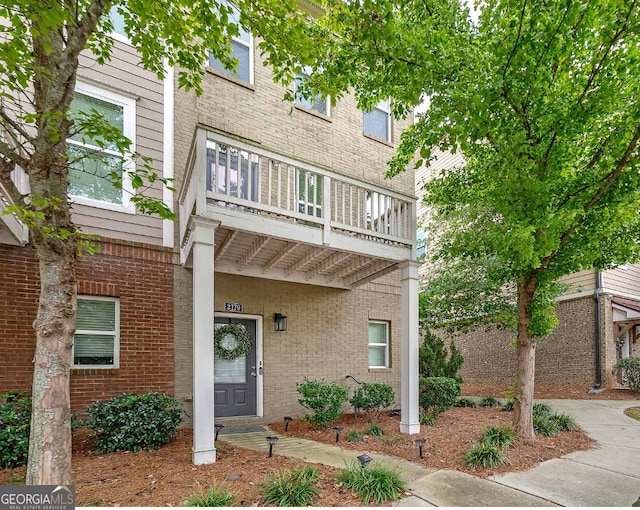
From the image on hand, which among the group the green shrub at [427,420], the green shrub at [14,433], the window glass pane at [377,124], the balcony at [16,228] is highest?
the window glass pane at [377,124]

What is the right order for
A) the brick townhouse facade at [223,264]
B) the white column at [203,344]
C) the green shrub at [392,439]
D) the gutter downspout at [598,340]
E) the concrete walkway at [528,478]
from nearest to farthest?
1. the concrete walkway at [528,478]
2. the white column at [203,344]
3. the brick townhouse facade at [223,264]
4. the green shrub at [392,439]
5. the gutter downspout at [598,340]

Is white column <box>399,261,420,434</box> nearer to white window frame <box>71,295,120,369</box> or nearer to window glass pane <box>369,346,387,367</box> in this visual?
window glass pane <box>369,346,387,367</box>

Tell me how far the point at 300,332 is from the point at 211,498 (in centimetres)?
509

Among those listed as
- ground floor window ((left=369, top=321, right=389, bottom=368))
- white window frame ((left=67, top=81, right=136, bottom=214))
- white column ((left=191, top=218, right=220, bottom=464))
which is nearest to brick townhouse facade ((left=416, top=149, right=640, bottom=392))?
ground floor window ((left=369, top=321, right=389, bottom=368))

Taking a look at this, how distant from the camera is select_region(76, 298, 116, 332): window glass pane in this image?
21.5 ft

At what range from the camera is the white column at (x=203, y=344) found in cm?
489

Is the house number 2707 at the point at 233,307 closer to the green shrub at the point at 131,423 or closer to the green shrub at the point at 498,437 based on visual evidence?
the green shrub at the point at 131,423

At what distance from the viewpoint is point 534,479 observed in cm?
480

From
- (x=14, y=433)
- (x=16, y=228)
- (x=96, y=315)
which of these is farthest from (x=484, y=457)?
(x=16, y=228)

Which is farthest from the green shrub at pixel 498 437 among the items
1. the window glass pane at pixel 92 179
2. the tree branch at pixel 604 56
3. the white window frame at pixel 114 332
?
the window glass pane at pixel 92 179

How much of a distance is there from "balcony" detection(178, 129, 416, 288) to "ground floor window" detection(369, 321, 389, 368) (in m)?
1.89

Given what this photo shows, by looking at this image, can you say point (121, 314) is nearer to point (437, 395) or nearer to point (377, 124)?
point (437, 395)

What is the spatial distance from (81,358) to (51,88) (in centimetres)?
435

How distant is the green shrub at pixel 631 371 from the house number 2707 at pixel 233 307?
35.4ft
